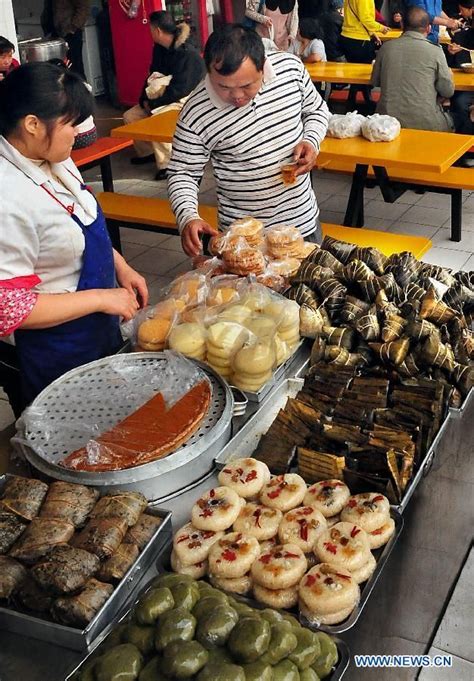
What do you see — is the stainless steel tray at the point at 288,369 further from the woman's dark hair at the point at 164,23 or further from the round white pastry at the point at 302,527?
the woman's dark hair at the point at 164,23

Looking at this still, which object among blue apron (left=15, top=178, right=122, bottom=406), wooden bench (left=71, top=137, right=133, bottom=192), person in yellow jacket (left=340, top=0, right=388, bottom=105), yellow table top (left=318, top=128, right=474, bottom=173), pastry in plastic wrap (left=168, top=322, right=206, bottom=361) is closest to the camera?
pastry in plastic wrap (left=168, top=322, right=206, bottom=361)

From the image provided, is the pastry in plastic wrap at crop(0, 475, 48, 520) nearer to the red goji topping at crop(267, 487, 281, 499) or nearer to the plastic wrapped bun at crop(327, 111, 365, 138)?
the red goji topping at crop(267, 487, 281, 499)

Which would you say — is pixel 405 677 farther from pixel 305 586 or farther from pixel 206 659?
pixel 206 659

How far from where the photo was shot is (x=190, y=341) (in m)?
2.15

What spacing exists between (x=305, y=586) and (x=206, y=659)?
0.95ft

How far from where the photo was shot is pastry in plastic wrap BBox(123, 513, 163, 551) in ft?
4.99

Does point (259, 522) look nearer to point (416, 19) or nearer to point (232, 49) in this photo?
point (232, 49)

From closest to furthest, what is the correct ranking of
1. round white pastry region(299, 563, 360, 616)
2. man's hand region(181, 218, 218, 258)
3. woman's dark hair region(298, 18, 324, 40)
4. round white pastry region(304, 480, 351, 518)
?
round white pastry region(299, 563, 360, 616) < round white pastry region(304, 480, 351, 518) < man's hand region(181, 218, 218, 258) < woman's dark hair region(298, 18, 324, 40)

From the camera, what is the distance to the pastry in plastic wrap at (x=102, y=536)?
1.47m

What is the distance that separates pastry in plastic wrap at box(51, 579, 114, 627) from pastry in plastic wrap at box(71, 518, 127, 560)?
3.5 inches

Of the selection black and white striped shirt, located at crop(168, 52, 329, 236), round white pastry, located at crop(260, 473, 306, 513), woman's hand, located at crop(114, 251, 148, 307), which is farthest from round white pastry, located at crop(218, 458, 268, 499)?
black and white striped shirt, located at crop(168, 52, 329, 236)

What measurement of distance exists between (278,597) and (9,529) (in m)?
0.59

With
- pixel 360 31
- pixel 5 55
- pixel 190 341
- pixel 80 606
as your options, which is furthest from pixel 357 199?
pixel 80 606

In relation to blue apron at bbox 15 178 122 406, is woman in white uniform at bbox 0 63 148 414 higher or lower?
higher
